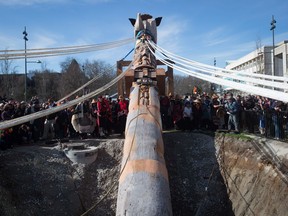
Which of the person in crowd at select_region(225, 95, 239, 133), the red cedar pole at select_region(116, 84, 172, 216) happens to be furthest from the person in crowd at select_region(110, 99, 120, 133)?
the person in crowd at select_region(225, 95, 239, 133)

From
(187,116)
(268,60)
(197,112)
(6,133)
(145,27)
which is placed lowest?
(6,133)

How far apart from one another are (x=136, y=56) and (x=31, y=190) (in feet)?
18.2

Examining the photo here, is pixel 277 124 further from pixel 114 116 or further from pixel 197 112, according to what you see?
pixel 114 116

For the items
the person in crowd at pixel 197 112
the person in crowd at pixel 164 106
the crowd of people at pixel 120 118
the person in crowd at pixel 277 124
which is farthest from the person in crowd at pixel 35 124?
the person in crowd at pixel 277 124

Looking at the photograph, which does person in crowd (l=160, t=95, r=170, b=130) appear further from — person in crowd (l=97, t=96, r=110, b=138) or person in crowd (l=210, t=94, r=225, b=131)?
person in crowd (l=97, t=96, r=110, b=138)

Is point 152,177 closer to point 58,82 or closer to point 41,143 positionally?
point 41,143

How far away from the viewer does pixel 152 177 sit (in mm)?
6051

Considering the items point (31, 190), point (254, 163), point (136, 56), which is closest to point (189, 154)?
point (254, 163)

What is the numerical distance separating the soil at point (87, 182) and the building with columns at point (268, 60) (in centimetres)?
1866

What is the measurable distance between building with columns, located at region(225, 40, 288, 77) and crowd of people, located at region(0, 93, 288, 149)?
15.7 meters

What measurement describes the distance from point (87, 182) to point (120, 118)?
304cm

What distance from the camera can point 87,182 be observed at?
9180mm

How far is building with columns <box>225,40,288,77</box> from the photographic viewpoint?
2817cm

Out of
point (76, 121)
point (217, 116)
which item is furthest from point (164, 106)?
point (76, 121)
